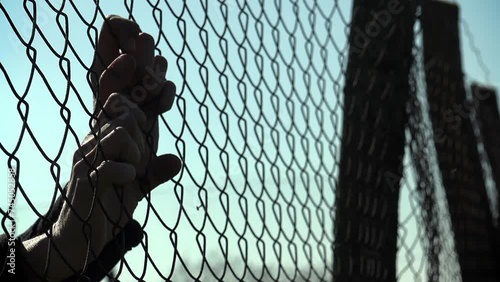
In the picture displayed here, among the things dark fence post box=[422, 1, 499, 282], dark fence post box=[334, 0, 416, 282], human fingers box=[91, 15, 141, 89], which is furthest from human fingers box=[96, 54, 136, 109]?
dark fence post box=[422, 1, 499, 282]

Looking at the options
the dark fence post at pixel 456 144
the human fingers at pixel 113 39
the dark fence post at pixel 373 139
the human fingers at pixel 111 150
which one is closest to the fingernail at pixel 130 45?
the human fingers at pixel 113 39

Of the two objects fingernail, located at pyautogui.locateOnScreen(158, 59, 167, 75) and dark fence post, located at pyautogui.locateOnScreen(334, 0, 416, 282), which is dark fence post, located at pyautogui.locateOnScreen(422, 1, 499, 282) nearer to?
dark fence post, located at pyautogui.locateOnScreen(334, 0, 416, 282)

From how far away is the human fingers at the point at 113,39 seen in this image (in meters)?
1.07

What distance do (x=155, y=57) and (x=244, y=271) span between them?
448 millimetres

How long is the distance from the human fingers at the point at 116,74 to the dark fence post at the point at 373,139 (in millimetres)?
850

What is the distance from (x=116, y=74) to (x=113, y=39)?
6 centimetres

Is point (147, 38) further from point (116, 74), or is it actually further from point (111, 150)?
point (111, 150)

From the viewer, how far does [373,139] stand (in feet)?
6.23

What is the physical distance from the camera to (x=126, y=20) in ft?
3.56

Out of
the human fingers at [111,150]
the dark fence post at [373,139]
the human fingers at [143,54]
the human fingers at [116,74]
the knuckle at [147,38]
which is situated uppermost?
the dark fence post at [373,139]

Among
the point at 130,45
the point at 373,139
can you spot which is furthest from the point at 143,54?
the point at 373,139

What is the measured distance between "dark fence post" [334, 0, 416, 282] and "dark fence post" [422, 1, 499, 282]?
330 millimetres

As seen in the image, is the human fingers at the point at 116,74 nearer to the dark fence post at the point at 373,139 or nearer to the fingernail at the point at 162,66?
the fingernail at the point at 162,66

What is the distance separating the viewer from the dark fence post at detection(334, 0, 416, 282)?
5.85ft
